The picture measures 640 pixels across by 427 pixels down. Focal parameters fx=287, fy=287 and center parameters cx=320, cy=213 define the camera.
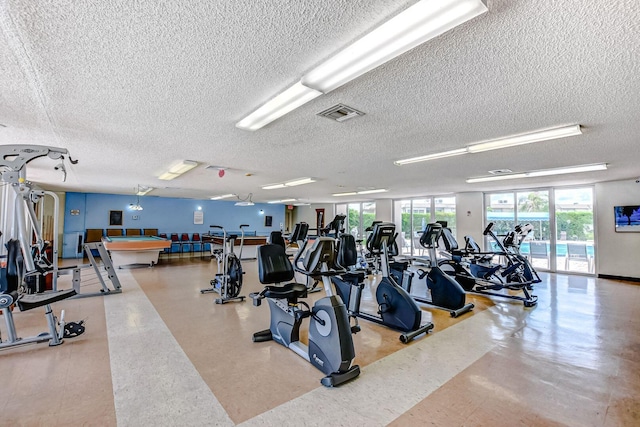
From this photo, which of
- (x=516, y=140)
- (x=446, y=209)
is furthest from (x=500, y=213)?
(x=516, y=140)

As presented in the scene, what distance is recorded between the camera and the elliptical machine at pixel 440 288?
14.7 feet

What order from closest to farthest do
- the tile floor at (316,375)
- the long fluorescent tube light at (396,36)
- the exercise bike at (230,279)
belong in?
the long fluorescent tube light at (396,36) → the tile floor at (316,375) → the exercise bike at (230,279)

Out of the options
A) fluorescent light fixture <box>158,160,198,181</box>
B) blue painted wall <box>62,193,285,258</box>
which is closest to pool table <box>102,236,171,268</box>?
fluorescent light fixture <box>158,160,198,181</box>

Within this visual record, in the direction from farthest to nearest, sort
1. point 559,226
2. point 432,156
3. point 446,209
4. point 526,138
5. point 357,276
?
point 446,209 → point 559,226 → point 432,156 → point 357,276 → point 526,138

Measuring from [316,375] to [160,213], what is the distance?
12309 mm

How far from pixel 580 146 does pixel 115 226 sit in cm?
1428

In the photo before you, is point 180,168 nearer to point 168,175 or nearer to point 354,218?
point 168,175

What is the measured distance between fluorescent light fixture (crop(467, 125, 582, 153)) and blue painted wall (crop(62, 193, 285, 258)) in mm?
12335

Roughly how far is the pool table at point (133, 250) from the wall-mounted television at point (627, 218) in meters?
12.3

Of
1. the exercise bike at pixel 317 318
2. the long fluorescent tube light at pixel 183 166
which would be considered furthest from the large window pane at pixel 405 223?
the exercise bike at pixel 317 318

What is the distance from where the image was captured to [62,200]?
10.8 m

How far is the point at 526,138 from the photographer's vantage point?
355 cm

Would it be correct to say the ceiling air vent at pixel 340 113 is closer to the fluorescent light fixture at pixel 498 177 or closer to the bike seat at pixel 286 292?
the bike seat at pixel 286 292

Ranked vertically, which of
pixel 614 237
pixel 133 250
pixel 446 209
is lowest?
pixel 133 250
